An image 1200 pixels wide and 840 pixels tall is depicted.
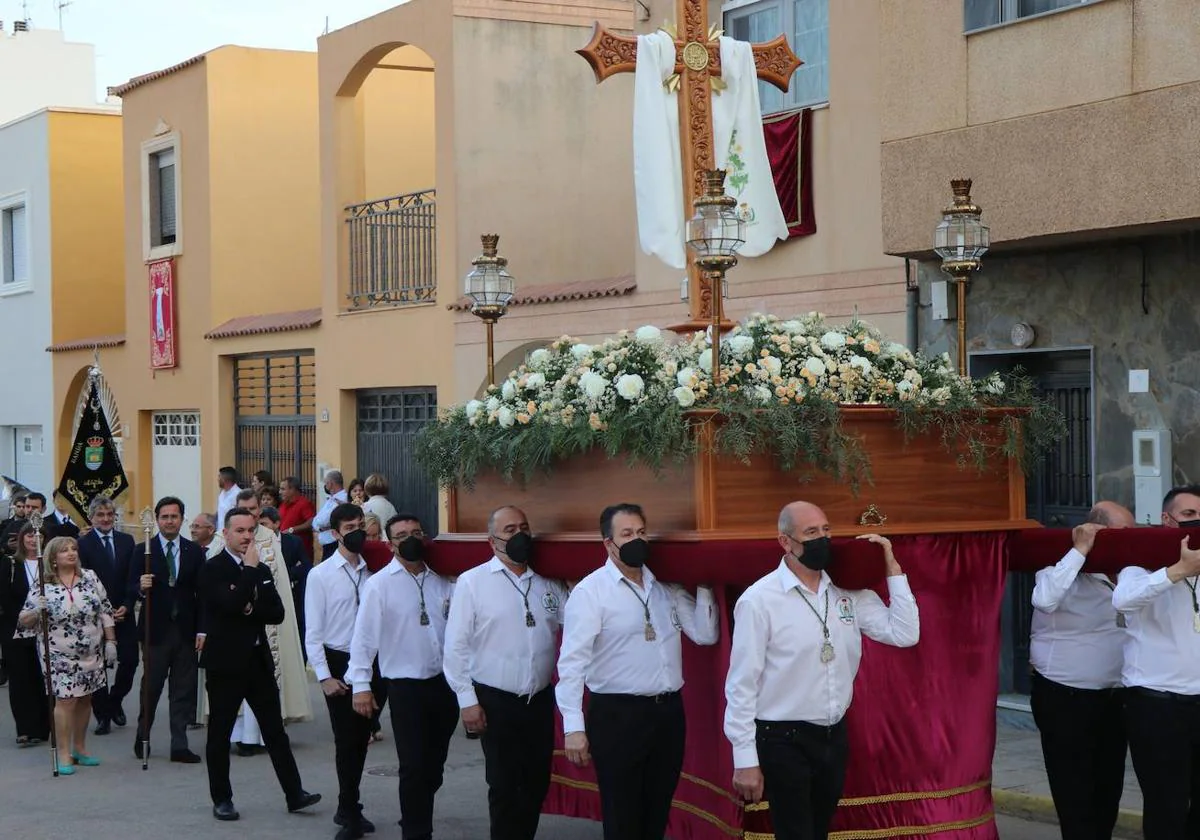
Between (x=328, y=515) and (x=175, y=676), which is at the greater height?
(x=328, y=515)

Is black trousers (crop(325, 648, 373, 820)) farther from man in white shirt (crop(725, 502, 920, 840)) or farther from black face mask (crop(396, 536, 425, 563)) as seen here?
man in white shirt (crop(725, 502, 920, 840))

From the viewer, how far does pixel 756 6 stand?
14.3 metres

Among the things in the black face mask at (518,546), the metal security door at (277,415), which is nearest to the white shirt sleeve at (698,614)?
the black face mask at (518,546)

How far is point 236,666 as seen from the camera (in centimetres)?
959

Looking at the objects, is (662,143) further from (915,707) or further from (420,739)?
(420,739)

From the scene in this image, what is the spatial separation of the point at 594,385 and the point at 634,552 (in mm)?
953

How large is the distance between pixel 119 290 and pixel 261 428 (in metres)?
7.15

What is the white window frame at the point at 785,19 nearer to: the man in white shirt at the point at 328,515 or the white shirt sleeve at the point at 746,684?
the man in white shirt at the point at 328,515

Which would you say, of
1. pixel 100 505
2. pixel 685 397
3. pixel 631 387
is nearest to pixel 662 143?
pixel 631 387

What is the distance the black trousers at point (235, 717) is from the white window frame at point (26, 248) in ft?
67.1

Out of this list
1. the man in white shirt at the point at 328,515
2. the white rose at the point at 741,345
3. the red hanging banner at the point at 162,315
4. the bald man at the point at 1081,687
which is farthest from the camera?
the red hanging banner at the point at 162,315

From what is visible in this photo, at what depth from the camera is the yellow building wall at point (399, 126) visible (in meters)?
21.6

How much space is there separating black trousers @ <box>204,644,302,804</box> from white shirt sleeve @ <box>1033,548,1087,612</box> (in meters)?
4.48

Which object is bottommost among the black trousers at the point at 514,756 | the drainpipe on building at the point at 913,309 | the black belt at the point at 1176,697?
the black trousers at the point at 514,756
